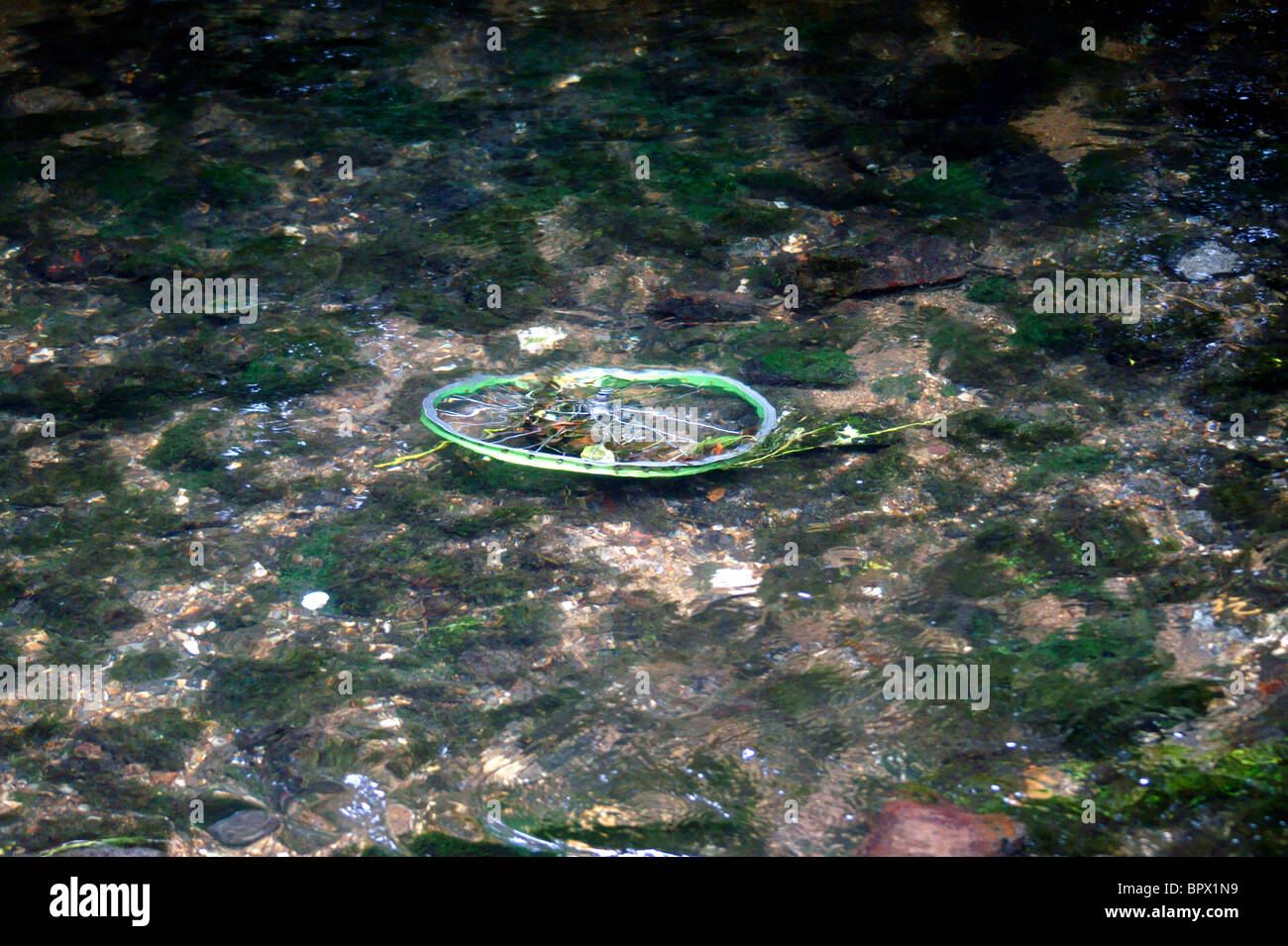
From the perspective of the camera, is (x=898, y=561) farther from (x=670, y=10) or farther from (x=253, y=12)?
(x=253, y=12)

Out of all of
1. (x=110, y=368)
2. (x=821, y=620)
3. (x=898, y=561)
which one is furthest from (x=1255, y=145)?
(x=110, y=368)

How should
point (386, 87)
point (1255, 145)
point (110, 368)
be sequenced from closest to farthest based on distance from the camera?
1. point (110, 368)
2. point (1255, 145)
3. point (386, 87)

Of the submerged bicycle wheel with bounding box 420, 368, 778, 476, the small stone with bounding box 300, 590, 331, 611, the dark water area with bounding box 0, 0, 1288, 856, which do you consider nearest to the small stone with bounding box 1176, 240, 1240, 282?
the dark water area with bounding box 0, 0, 1288, 856

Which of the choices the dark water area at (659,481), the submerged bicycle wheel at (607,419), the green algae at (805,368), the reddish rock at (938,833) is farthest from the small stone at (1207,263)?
the reddish rock at (938,833)

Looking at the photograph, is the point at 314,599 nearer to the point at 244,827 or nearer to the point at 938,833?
the point at 244,827

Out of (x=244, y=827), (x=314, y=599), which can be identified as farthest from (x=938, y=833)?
(x=314, y=599)

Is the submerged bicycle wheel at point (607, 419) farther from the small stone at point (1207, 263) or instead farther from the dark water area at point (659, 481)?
the small stone at point (1207, 263)
